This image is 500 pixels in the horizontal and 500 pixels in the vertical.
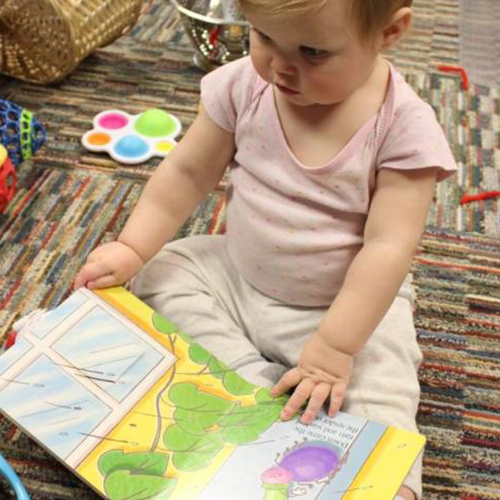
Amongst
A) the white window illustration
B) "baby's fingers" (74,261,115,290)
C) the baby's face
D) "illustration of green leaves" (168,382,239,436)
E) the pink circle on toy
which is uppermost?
the baby's face

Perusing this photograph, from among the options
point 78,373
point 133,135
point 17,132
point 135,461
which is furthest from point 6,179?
point 135,461

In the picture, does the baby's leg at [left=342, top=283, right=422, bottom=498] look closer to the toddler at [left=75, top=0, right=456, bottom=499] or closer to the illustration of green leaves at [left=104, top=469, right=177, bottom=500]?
the toddler at [left=75, top=0, right=456, bottom=499]

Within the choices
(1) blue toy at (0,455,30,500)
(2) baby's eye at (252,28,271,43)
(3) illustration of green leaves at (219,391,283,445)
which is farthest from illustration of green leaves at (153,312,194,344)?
(2) baby's eye at (252,28,271,43)

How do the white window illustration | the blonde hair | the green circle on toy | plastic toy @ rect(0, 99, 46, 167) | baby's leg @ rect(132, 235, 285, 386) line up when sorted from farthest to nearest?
the green circle on toy, plastic toy @ rect(0, 99, 46, 167), baby's leg @ rect(132, 235, 285, 386), the white window illustration, the blonde hair

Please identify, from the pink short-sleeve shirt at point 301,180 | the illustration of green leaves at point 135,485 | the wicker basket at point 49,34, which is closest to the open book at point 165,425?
the illustration of green leaves at point 135,485

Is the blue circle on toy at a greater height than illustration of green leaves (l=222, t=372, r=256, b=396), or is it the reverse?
illustration of green leaves (l=222, t=372, r=256, b=396)

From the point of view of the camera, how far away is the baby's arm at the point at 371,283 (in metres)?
0.71

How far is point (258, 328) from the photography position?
2.68 feet

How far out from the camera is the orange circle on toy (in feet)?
4.23

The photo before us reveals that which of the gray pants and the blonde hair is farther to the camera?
the gray pants

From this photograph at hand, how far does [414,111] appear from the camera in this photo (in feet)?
2.31

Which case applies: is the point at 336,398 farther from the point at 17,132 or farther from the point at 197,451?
the point at 17,132

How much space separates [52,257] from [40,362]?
1.20 feet

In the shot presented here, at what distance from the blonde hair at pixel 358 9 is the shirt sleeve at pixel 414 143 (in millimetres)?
102
